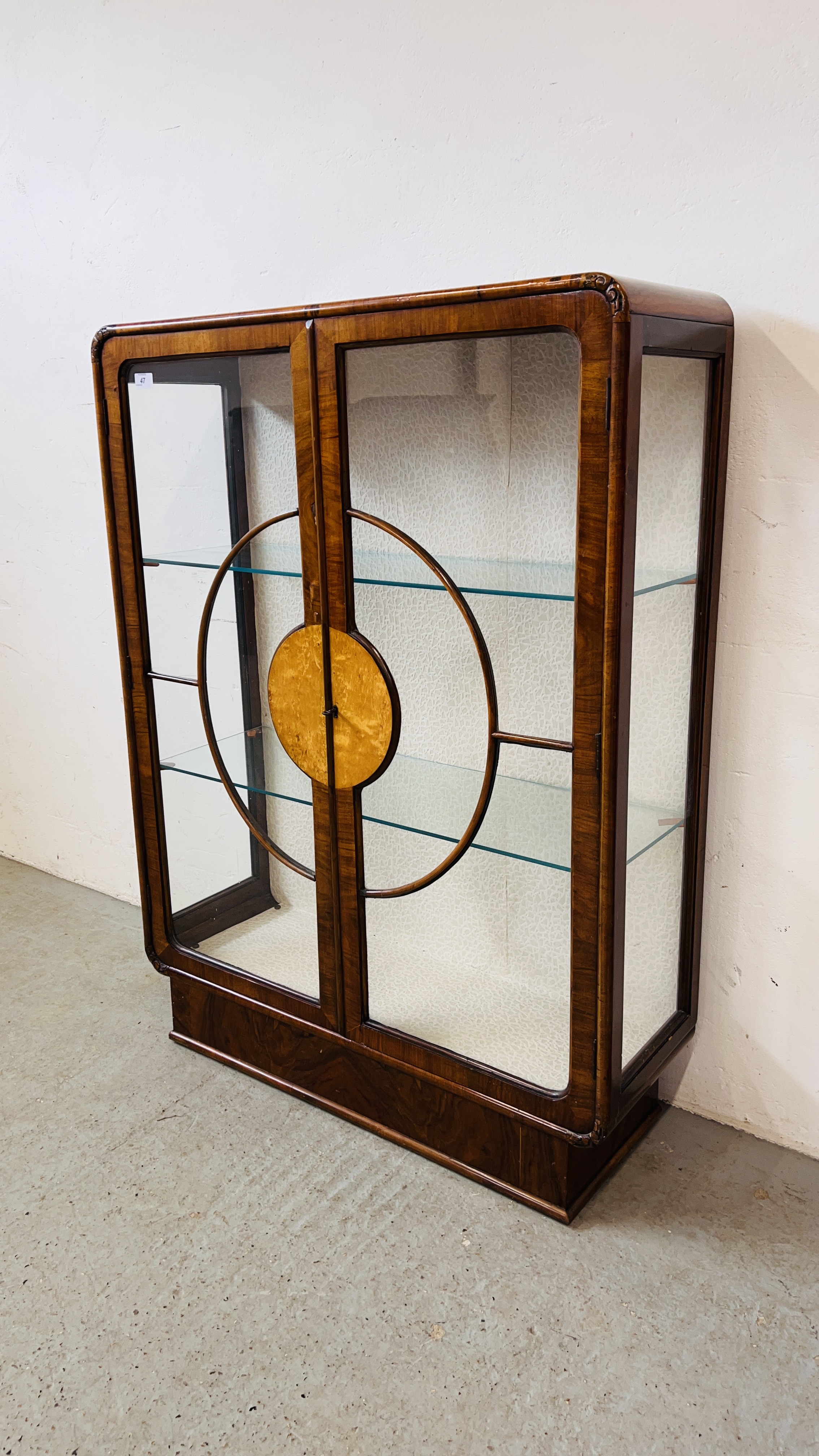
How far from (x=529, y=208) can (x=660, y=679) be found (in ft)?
2.52

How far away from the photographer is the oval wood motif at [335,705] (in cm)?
156

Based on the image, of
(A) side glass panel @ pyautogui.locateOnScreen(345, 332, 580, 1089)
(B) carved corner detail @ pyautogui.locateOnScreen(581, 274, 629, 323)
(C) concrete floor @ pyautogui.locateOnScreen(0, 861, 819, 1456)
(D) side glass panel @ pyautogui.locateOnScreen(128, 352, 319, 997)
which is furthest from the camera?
(D) side glass panel @ pyautogui.locateOnScreen(128, 352, 319, 997)

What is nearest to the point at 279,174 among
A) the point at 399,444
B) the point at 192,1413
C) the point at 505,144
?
the point at 505,144

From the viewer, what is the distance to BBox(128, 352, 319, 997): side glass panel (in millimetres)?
1657

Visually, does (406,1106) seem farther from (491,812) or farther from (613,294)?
(613,294)

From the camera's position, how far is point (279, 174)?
193cm

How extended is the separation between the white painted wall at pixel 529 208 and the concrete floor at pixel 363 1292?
1.14 feet

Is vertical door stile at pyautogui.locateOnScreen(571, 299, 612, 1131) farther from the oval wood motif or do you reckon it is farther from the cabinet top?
the oval wood motif

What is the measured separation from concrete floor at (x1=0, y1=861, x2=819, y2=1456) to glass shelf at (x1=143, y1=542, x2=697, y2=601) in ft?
3.10

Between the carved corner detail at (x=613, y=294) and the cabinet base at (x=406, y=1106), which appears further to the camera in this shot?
the cabinet base at (x=406, y=1106)

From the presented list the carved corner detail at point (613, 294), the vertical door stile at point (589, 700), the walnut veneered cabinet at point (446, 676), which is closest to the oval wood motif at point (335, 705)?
the walnut veneered cabinet at point (446, 676)

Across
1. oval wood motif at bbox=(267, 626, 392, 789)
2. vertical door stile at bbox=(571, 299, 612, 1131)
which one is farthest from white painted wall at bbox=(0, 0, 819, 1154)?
oval wood motif at bbox=(267, 626, 392, 789)

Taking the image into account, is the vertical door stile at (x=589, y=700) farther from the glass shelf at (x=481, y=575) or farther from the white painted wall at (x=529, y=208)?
the white painted wall at (x=529, y=208)

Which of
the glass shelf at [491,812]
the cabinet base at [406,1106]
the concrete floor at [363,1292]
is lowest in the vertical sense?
the concrete floor at [363,1292]
